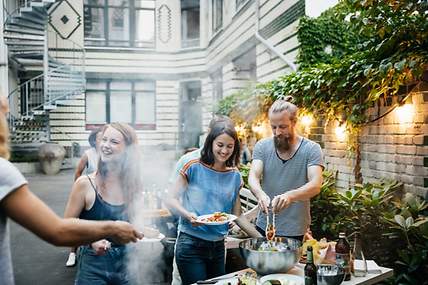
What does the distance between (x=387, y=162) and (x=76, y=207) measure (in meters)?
3.69

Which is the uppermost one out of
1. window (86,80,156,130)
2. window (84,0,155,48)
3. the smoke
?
window (84,0,155,48)

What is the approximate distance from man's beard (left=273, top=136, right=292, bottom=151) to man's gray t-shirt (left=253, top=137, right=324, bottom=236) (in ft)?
0.20

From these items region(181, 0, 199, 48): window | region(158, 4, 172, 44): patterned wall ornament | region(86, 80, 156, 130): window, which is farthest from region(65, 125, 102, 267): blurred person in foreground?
region(181, 0, 199, 48): window

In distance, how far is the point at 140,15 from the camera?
18719mm

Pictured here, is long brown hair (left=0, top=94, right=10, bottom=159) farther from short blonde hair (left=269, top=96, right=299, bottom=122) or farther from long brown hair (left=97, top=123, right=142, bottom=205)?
short blonde hair (left=269, top=96, right=299, bottom=122)

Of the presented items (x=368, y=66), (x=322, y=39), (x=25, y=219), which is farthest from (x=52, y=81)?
(x=25, y=219)

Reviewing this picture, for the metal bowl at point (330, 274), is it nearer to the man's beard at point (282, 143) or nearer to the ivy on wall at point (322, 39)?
the man's beard at point (282, 143)

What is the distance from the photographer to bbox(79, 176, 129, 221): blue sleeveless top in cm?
283

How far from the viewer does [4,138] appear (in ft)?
5.67

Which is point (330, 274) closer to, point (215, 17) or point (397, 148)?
point (397, 148)

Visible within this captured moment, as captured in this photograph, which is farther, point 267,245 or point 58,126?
point 58,126

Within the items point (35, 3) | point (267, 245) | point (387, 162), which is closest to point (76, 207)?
point (267, 245)

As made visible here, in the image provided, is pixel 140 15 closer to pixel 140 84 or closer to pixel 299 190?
pixel 140 84

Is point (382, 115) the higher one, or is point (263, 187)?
point (382, 115)
